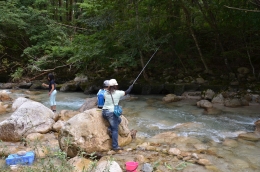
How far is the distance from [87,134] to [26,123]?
211cm

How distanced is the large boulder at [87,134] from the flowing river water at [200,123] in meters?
1.36

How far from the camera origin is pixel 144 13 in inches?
466

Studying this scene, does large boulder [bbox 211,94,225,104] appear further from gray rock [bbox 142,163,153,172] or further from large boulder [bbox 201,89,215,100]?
gray rock [bbox 142,163,153,172]

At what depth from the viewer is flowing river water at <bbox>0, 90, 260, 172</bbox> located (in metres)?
4.95

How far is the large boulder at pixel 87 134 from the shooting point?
4.71 metres

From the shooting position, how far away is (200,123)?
23.3 feet

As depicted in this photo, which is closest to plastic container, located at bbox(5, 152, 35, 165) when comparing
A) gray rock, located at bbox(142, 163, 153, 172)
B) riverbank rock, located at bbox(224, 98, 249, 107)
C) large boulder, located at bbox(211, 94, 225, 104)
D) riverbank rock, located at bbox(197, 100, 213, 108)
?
gray rock, located at bbox(142, 163, 153, 172)

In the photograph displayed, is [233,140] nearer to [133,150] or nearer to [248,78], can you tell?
[133,150]

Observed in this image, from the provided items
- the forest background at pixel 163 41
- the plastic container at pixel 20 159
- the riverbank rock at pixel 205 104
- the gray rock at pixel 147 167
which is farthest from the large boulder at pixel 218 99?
the plastic container at pixel 20 159

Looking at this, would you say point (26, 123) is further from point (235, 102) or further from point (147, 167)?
point (235, 102)

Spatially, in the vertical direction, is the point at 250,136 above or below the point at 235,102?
below

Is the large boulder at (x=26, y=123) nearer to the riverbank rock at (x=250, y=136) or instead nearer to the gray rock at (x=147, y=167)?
the gray rock at (x=147, y=167)

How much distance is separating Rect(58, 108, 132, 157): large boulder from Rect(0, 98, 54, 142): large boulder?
1.07 metres

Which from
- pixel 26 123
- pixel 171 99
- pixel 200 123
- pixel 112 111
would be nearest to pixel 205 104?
pixel 171 99
